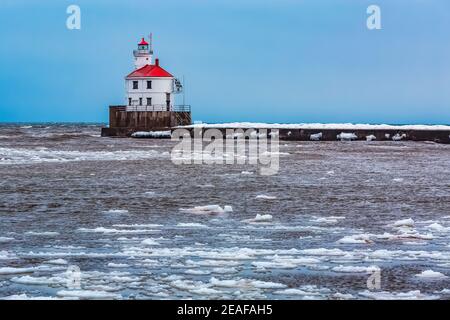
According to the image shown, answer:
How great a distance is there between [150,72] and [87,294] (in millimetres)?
59439

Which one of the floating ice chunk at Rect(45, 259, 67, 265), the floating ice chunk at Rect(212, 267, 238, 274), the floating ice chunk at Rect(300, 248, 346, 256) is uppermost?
the floating ice chunk at Rect(45, 259, 67, 265)

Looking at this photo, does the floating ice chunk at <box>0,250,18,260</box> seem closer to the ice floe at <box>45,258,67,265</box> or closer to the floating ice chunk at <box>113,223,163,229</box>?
the ice floe at <box>45,258,67,265</box>

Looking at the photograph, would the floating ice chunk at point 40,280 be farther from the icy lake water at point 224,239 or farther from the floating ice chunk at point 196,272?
the floating ice chunk at point 196,272

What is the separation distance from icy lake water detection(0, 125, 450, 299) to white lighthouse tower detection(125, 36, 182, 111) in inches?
1805

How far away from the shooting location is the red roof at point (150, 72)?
214 ft

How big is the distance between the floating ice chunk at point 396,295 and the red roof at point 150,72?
58810mm

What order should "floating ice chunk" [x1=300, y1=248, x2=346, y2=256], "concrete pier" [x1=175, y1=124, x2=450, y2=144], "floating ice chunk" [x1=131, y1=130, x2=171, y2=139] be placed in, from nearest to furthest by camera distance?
1. "floating ice chunk" [x1=300, y1=248, x2=346, y2=256]
2. "concrete pier" [x1=175, y1=124, x2=450, y2=144]
3. "floating ice chunk" [x1=131, y1=130, x2=171, y2=139]

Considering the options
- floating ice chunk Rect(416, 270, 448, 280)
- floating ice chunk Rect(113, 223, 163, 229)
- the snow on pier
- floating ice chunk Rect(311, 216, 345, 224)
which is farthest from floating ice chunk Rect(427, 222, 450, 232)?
the snow on pier

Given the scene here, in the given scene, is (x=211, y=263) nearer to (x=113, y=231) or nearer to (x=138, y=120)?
(x=113, y=231)

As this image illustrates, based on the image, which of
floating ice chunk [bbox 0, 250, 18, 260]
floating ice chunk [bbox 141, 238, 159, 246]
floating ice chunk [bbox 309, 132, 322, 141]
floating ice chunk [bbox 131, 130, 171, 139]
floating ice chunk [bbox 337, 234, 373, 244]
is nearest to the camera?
floating ice chunk [bbox 0, 250, 18, 260]

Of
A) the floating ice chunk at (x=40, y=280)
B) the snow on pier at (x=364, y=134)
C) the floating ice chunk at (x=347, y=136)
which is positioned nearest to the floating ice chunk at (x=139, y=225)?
the floating ice chunk at (x=40, y=280)

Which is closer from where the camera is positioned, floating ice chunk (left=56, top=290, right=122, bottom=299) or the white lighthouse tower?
floating ice chunk (left=56, top=290, right=122, bottom=299)

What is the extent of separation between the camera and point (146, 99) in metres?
66.9

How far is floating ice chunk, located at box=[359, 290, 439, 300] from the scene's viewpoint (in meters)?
6.89
